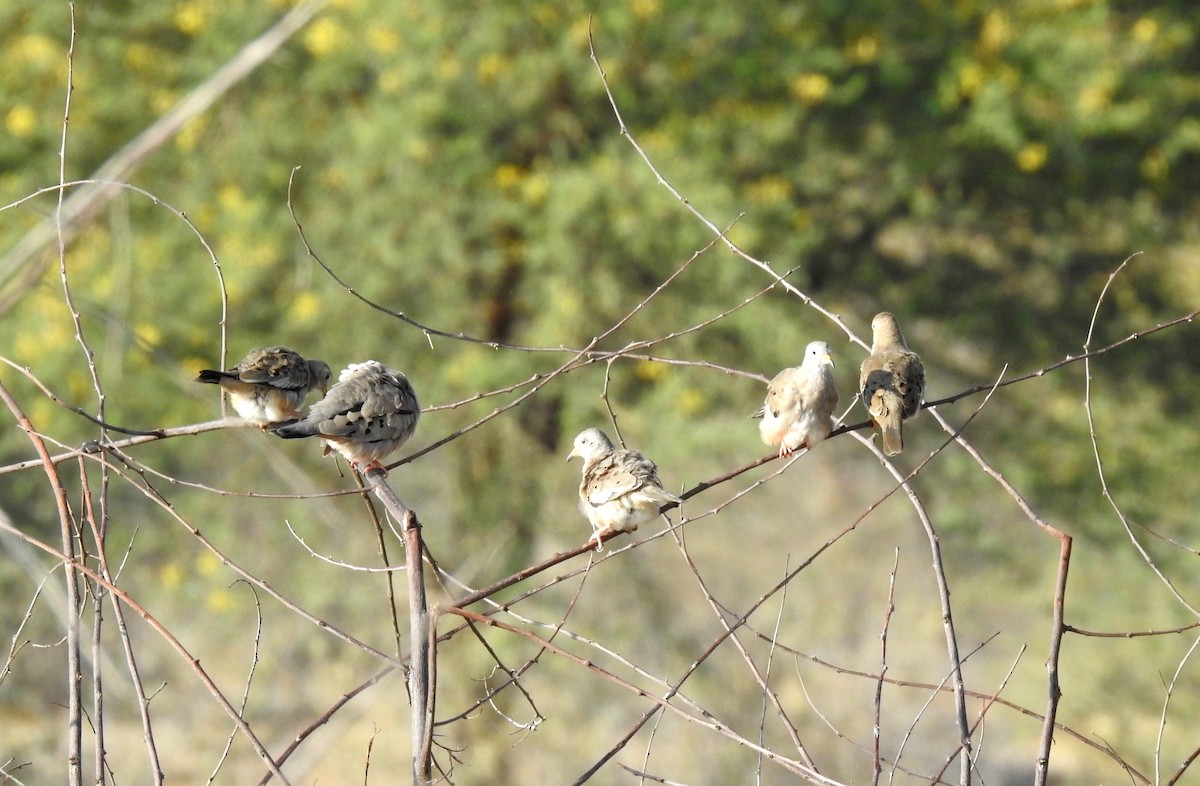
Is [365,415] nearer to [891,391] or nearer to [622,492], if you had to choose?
[622,492]

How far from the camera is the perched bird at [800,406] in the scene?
4.50 metres

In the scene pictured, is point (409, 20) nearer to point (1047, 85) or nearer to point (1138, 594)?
point (1047, 85)

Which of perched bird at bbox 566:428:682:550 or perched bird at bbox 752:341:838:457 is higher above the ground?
perched bird at bbox 752:341:838:457

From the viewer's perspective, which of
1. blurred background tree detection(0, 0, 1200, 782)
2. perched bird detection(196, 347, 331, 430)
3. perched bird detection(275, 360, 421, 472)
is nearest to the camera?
perched bird detection(275, 360, 421, 472)

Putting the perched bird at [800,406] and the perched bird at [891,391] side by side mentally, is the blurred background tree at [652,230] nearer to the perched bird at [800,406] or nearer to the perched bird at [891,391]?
the perched bird at [891,391]

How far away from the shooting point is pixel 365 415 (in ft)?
14.8

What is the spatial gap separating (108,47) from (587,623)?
608 cm

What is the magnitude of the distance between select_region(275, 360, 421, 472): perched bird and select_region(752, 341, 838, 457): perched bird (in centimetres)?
117

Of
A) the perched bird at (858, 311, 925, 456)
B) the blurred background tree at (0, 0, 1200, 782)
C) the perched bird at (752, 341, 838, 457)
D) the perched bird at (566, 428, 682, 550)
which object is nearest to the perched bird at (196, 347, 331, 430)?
the perched bird at (566, 428, 682, 550)

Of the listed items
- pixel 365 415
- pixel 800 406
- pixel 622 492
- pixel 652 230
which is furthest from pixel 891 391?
pixel 652 230

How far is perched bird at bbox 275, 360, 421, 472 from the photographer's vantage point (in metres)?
4.41

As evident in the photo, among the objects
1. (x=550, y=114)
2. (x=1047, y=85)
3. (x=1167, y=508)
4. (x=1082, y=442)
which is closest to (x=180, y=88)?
(x=550, y=114)

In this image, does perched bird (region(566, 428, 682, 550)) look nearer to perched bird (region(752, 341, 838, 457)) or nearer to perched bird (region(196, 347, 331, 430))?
perched bird (region(752, 341, 838, 457))

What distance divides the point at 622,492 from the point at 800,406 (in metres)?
0.69
